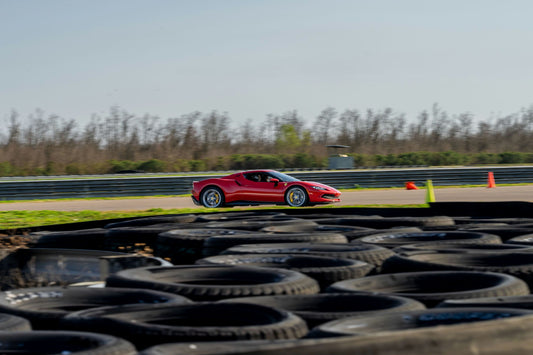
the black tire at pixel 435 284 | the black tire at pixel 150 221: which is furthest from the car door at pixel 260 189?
the black tire at pixel 435 284

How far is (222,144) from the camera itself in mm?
65375

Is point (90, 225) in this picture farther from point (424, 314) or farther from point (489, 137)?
point (489, 137)

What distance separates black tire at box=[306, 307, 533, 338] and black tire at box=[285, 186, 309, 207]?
1587 centimetres

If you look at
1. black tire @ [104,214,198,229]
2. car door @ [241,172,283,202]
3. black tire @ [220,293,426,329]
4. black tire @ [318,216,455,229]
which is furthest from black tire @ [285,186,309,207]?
black tire @ [220,293,426,329]

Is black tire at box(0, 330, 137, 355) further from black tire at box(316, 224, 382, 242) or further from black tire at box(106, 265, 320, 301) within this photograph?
black tire at box(316, 224, 382, 242)

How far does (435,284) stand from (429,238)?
9.23 feet

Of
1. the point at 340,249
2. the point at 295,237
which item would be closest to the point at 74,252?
the point at 295,237

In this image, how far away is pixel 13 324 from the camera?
339 centimetres

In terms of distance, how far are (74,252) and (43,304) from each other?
292 cm

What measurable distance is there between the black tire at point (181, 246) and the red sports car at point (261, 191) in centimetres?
1154

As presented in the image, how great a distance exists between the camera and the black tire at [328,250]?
572 cm

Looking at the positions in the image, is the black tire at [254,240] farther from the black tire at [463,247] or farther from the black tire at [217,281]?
the black tire at [217,281]

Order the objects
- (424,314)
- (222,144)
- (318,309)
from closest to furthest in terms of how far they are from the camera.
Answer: (424,314)
(318,309)
(222,144)

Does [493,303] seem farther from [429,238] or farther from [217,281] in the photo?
[429,238]
